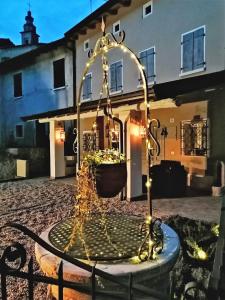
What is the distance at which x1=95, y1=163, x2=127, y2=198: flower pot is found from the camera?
11.5 ft

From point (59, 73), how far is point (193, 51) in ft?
34.4

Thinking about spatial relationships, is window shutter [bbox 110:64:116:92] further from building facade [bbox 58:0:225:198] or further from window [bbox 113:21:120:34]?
window [bbox 113:21:120:34]

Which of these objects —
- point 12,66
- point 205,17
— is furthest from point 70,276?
point 12,66

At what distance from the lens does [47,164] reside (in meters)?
16.9

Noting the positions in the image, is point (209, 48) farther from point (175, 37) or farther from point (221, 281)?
point (221, 281)

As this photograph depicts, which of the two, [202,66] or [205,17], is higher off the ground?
[205,17]

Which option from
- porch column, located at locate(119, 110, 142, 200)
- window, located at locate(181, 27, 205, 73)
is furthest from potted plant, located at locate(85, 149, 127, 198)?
window, located at locate(181, 27, 205, 73)

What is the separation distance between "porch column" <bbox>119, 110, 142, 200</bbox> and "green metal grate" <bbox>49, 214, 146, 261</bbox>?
4.96 meters

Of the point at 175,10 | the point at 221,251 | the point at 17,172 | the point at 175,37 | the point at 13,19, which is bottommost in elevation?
the point at 17,172

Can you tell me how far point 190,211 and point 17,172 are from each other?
1062 centimetres

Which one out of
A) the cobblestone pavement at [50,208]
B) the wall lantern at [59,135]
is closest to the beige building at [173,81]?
the wall lantern at [59,135]

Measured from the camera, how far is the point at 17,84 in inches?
885

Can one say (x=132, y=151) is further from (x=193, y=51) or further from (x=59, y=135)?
(x=59, y=135)

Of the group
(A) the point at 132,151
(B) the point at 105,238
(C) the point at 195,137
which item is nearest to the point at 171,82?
(A) the point at 132,151
